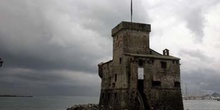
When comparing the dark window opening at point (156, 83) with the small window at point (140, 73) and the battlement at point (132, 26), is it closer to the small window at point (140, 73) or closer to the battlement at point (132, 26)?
the small window at point (140, 73)

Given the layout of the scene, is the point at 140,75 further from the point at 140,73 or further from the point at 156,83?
the point at 156,83

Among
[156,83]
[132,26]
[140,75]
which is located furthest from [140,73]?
[132,26]

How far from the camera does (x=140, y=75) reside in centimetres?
Result: 3703

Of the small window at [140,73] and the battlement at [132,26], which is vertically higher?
the battlement at [132,26]

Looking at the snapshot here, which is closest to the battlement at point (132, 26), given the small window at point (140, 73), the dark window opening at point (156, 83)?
the small window at point (140, 73)

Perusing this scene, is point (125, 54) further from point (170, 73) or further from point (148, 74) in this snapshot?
point (170, 73)

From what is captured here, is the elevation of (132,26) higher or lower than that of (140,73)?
higher

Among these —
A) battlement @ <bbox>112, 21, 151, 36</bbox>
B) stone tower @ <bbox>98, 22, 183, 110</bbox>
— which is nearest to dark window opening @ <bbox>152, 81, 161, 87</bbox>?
stone tower @ <bbox>98, 22, 183, 110</bbox>

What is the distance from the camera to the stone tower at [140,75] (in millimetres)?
36531

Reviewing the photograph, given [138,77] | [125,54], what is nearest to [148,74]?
[138,77]

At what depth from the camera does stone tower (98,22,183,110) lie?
120 ft

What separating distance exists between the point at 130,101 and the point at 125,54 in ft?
23.6

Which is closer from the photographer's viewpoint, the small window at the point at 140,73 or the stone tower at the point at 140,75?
the stone tower at the point at 140,75

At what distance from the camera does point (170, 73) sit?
1540 inches
